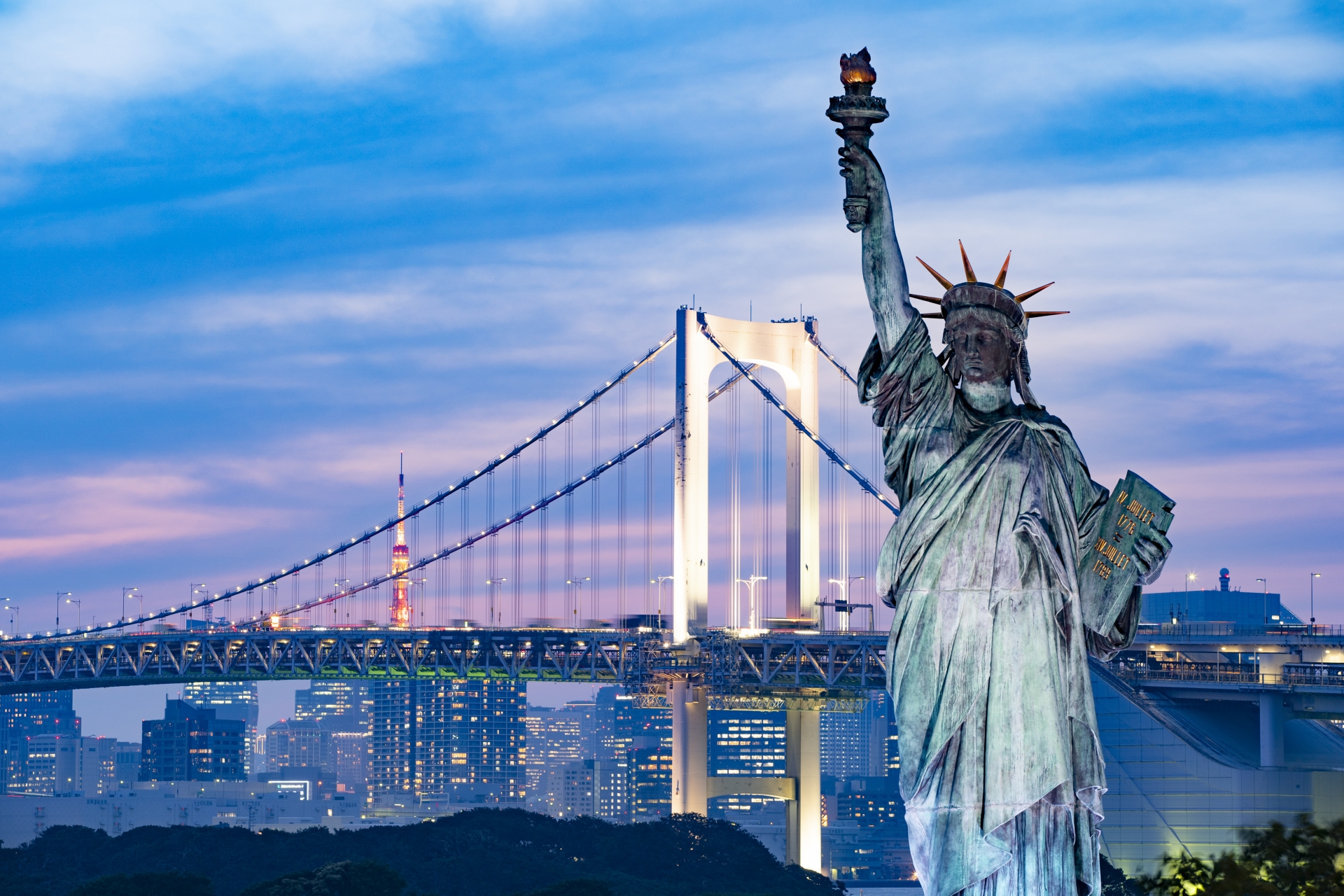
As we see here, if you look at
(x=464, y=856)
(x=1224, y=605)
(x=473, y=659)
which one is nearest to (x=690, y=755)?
(x=464, y=856)

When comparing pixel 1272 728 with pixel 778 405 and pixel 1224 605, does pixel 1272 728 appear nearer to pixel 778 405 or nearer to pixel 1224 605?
pixel 778 405

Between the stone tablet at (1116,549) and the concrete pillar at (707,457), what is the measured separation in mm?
67375

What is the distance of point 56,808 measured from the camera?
401ft

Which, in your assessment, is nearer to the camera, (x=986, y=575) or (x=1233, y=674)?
(x=986, y=575)

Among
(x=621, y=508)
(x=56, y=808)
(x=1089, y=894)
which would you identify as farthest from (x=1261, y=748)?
(x=56, y=808)

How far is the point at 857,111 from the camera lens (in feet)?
30.8

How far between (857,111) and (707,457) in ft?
229

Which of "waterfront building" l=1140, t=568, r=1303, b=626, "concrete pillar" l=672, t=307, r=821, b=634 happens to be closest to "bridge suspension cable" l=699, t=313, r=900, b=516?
"concrete pillar" l=672, t=307, r=821, b=634

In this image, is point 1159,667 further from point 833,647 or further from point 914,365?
point 914,365

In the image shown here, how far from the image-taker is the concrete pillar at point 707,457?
77562 mm

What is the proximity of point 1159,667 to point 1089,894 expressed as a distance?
62.3 metres

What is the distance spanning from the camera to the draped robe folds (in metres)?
8.87

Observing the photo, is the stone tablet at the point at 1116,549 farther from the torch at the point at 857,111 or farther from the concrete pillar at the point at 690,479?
the concrete pillar at the point at 690,479

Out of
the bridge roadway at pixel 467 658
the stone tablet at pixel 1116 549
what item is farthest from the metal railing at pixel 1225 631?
the stone tablet at pixel 1116 549
